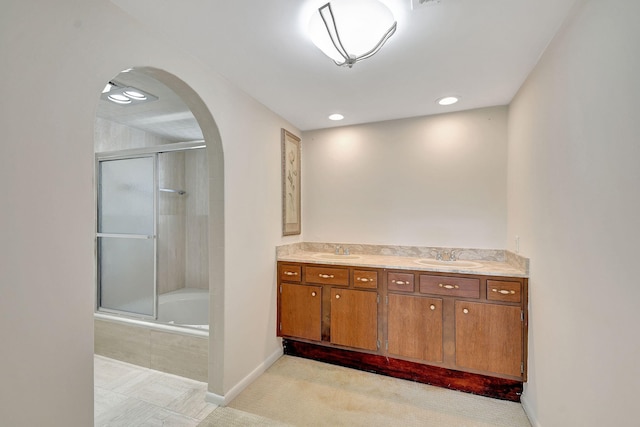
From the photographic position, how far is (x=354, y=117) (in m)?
2.98

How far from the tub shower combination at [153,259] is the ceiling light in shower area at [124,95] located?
438mm

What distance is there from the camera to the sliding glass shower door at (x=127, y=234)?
2.92m

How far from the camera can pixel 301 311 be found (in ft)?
9.05

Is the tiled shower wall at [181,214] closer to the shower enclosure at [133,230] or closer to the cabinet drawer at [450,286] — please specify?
the shower enclosure at [133,230]

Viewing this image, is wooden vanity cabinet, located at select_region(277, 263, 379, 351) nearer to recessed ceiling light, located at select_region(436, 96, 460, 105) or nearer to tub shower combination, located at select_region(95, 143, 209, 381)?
tub shower combination, located at select_region(95, 143, 209, 381)

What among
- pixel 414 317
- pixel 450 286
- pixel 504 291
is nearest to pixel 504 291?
pixel 504 291

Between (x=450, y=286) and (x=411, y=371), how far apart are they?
0.82m

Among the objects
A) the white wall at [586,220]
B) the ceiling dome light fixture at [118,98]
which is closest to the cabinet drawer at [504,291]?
the white wall at [586,220]

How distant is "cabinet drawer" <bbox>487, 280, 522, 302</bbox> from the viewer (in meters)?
2.12

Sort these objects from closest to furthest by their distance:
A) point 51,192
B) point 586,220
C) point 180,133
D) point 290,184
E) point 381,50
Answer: point 51,192, point 586,220, point 381,50, point 290,184, point 180,133

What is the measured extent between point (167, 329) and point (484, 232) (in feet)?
9.64

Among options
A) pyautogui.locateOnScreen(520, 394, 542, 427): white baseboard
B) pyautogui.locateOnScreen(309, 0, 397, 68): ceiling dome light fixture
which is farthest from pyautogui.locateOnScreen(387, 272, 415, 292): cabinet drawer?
pyautogui.locateOnScreen(309, 0, 397, 68): ceiling dome light fixture

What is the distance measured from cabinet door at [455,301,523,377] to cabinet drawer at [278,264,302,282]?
1.37 m

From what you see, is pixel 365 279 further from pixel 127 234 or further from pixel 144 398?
pixel 127 234
